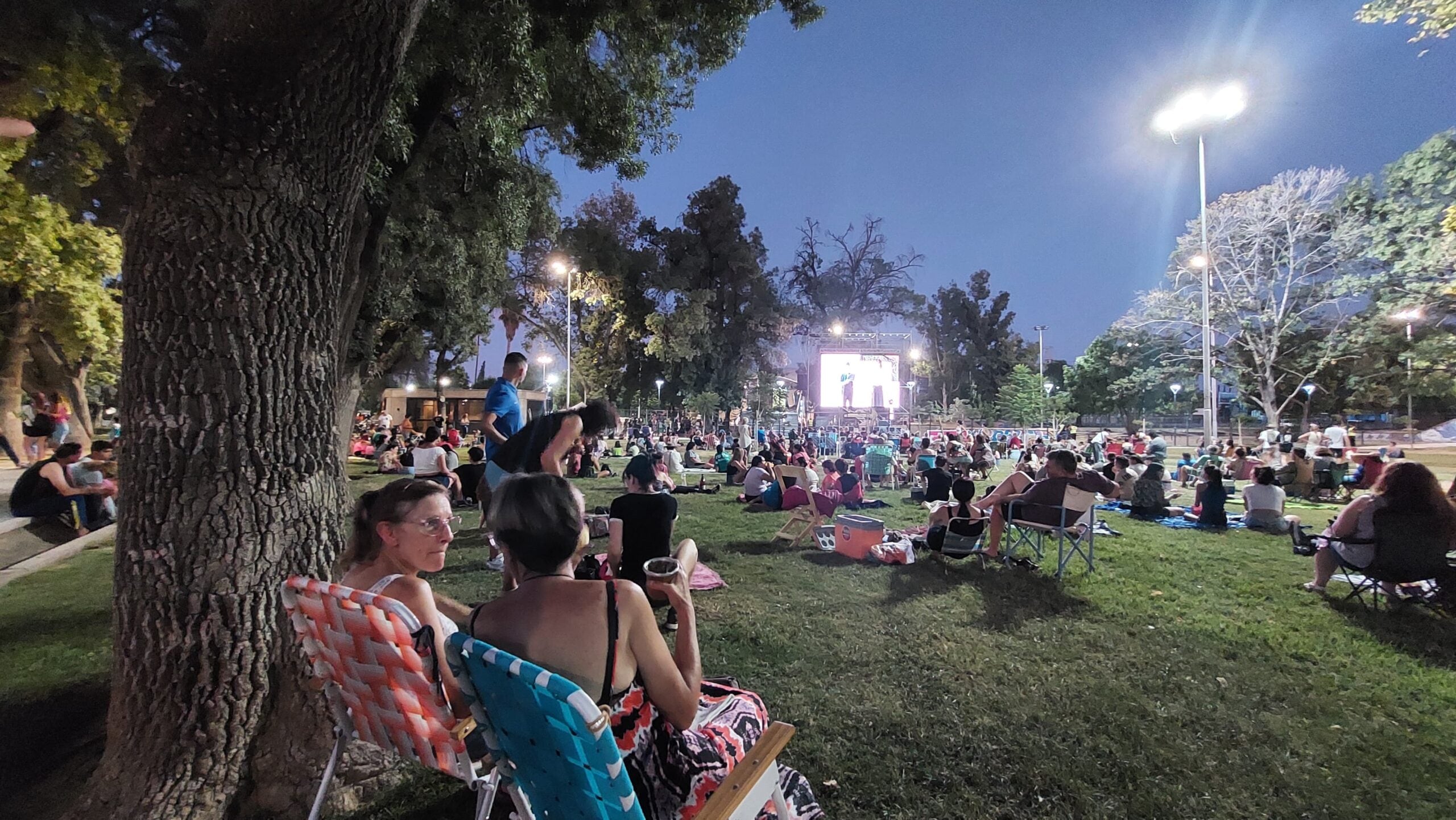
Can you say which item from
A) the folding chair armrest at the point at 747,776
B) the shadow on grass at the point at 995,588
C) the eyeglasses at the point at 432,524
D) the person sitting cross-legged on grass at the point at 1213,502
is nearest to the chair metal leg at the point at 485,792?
the folding chair armrest at the point at 747,776

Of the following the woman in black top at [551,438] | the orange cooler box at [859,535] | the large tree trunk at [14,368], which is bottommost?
the orange cooler box at [859,535]

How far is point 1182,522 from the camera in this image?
9602mm

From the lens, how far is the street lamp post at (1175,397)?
34531mm

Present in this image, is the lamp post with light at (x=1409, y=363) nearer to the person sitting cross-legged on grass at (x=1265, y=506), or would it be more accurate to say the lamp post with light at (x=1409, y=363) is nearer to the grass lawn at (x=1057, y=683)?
the person sitting cross-legged on grass at (x=1265, y=506)

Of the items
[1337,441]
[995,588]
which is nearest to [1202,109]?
[1337,441]

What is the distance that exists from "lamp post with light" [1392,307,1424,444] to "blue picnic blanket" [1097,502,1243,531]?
20.7 m

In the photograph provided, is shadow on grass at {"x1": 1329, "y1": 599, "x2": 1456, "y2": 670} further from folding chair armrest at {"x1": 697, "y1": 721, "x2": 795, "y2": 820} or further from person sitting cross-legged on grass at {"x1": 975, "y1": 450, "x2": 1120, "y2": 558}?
folding chair armrest at {"x1": 697, "y1": 721, "x2": 795, "y2": 820}

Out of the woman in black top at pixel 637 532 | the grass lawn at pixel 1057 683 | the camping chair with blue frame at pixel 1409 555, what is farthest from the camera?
the camping chair with blue frame at pixel 1409 555

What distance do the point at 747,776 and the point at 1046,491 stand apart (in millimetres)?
5805

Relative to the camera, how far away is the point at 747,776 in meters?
1.55

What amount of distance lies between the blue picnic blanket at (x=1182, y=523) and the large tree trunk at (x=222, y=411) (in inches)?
420

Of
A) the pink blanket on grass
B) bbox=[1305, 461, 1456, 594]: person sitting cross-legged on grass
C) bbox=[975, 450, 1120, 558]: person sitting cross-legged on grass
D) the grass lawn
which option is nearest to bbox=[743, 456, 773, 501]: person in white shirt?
the grass lawn

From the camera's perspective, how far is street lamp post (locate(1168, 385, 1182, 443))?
34531 mm

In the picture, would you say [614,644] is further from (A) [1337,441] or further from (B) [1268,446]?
(B) [1268,446]
